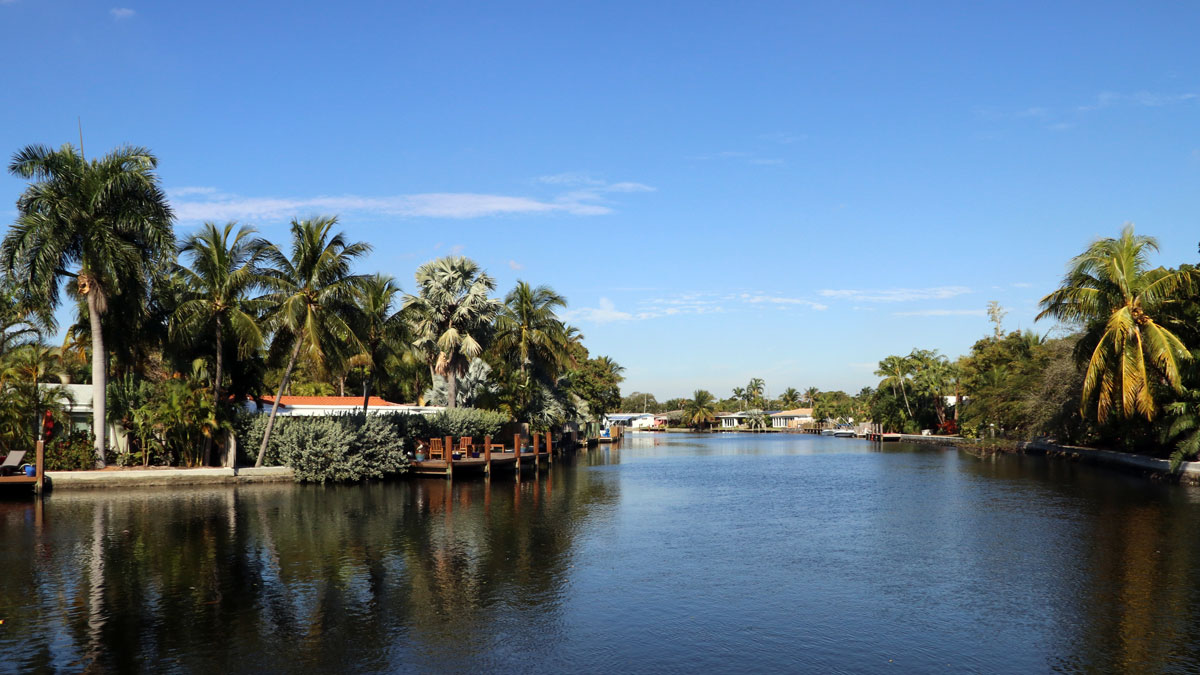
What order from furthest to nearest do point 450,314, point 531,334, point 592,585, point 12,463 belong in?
1. point 531,334
2. point 450,314
3. point 12,463
4. point 592,585

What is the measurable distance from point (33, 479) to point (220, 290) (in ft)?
32.2

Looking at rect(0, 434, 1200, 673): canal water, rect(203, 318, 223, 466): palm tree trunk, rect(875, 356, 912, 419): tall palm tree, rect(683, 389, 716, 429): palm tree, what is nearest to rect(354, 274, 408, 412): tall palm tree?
rect(203, 318, 223, 466): palm tree trunk

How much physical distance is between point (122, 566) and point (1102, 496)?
32215 millimetres

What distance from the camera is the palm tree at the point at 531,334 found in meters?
57.4

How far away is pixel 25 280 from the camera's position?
3219cm

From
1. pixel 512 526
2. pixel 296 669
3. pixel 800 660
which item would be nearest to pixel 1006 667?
pixel 800 660

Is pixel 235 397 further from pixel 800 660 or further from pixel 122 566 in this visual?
pixel 800 660

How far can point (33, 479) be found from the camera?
30531 millimetres

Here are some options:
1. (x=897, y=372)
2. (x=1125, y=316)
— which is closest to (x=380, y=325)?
(x=1125, y=316)

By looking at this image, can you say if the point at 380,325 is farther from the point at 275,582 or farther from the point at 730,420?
the point at 730,420

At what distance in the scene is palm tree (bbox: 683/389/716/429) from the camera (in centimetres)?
16762

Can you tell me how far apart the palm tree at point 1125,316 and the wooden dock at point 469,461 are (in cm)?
2726

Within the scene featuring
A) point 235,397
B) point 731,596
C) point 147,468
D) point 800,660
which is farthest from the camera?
point 235,397

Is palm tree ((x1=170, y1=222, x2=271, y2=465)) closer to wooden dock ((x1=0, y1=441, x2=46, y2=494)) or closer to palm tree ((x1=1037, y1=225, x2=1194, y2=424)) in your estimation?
wooden dock ((x1=0, y1=441, x2=46, y2=494))
